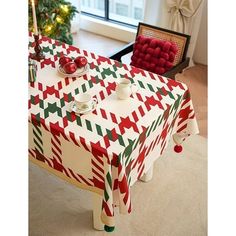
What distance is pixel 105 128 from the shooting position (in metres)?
1.54

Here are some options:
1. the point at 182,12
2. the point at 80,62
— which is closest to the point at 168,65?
the point at 80,62

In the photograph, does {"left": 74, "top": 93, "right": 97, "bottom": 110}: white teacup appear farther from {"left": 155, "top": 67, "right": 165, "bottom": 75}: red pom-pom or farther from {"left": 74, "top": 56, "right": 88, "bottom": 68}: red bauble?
{"left": 155, "top": 67, "right": 165, "bottom": 75}: red pom-pom

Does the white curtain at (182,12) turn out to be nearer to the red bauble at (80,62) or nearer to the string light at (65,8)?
the string light at (65,8)

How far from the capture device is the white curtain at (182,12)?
10.3ft

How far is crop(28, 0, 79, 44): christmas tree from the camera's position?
3.05 metres

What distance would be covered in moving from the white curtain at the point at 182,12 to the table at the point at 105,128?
1.51m

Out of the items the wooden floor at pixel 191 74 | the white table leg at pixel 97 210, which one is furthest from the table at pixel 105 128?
the wooden floor at pixel 191 74

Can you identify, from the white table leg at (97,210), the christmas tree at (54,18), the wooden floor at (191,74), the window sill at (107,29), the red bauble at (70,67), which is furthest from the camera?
the window sill at (107,29)

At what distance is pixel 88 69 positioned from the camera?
197 cm

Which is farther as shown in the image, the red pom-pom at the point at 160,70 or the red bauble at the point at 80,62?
the red pom-pom at the point at 160,70

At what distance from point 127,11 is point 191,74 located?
130 centimetres

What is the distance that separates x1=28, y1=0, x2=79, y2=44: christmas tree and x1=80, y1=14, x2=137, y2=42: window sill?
861 mm
